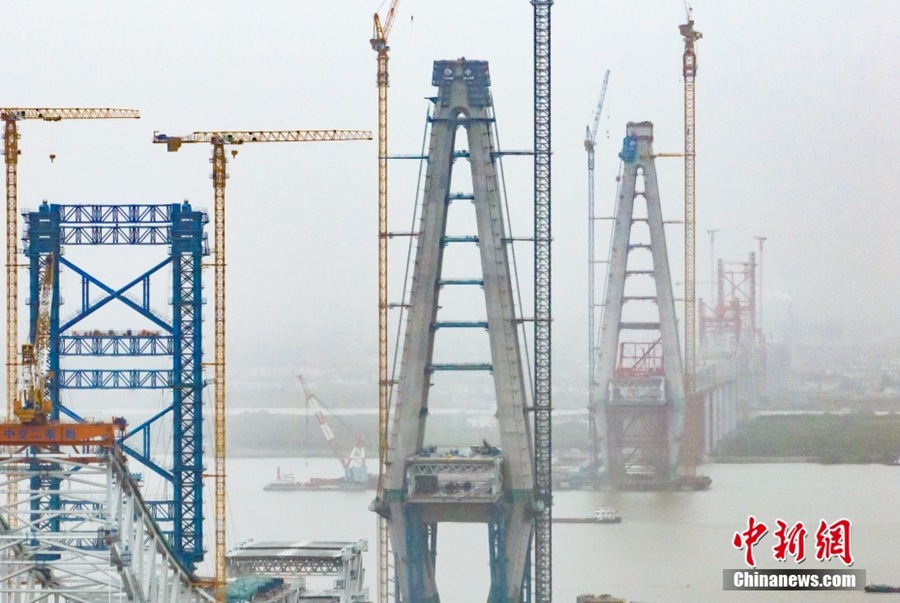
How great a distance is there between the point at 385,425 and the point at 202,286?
18.0ft

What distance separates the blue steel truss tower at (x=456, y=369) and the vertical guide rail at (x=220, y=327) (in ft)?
7.42

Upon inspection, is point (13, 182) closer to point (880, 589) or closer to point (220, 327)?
point (220, 327)

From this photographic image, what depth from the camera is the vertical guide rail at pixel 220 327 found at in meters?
24.5

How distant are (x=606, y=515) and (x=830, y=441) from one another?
9.02 metres

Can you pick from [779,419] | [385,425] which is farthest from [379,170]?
[779,419]

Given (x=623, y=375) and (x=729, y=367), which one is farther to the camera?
(x=729, y=367)

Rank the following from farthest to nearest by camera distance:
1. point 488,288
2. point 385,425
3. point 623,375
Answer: point 623,375 < point 385,425 < point 488,288

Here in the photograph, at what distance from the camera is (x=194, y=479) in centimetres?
2367

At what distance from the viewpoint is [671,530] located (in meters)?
35.7

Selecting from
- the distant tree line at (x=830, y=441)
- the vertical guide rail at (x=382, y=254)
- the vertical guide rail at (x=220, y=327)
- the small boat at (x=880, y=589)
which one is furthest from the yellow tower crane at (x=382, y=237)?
the distant tree line at (x=830, y=441)

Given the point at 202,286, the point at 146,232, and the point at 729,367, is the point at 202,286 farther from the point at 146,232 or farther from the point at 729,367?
the point at 729,367

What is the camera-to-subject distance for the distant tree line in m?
44.5

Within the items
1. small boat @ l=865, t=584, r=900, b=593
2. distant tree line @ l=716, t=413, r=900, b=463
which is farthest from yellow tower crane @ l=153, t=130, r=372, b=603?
distant tree line @ l=716, t=413, r=900, b=463

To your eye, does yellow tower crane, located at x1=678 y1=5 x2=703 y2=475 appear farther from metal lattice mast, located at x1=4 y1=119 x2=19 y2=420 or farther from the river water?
metal lattice mast, located at x1=4 y1=119 x2=19 y2=420
